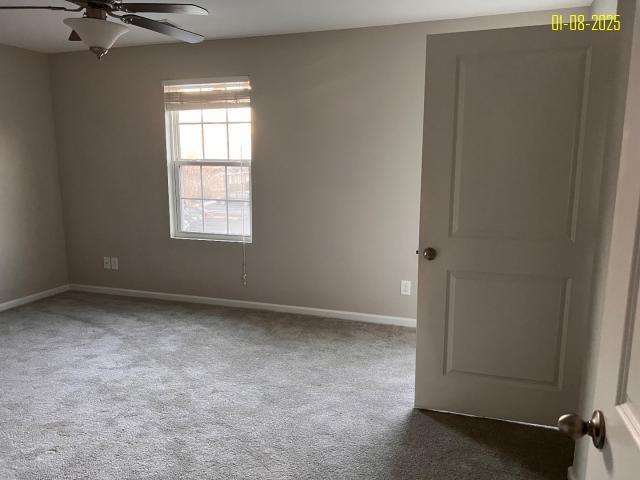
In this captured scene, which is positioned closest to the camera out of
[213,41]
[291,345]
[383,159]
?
[291,345]

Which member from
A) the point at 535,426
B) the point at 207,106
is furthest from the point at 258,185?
the point at 535,426

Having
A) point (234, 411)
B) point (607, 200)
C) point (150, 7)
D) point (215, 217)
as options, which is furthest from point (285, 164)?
point (607, 200)

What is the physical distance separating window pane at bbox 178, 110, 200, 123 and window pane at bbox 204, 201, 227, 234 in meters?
0.78

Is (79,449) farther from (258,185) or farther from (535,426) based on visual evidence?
(258,185)

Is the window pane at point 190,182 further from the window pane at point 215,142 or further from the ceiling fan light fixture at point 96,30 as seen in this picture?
the ceiling fan light fixture at point 96,30

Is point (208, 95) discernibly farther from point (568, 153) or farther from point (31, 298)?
point (568, 153)

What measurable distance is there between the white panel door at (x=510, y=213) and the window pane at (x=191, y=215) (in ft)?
9.02

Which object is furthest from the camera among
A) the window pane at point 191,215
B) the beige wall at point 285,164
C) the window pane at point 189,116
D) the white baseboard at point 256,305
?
the window pane at point 191,215

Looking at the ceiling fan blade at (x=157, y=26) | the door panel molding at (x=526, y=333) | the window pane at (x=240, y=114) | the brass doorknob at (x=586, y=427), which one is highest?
the ceiling fan blade at (x=157, y=26)

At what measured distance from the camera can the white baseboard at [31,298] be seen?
4.52 m

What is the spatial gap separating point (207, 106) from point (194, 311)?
6.17 ft

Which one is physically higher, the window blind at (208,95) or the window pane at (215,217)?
the window blind at (208,95)

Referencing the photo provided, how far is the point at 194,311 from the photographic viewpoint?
445 centimetres

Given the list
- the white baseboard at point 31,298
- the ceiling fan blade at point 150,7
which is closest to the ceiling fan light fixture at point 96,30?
the ceiling fan blade at point 150,7
